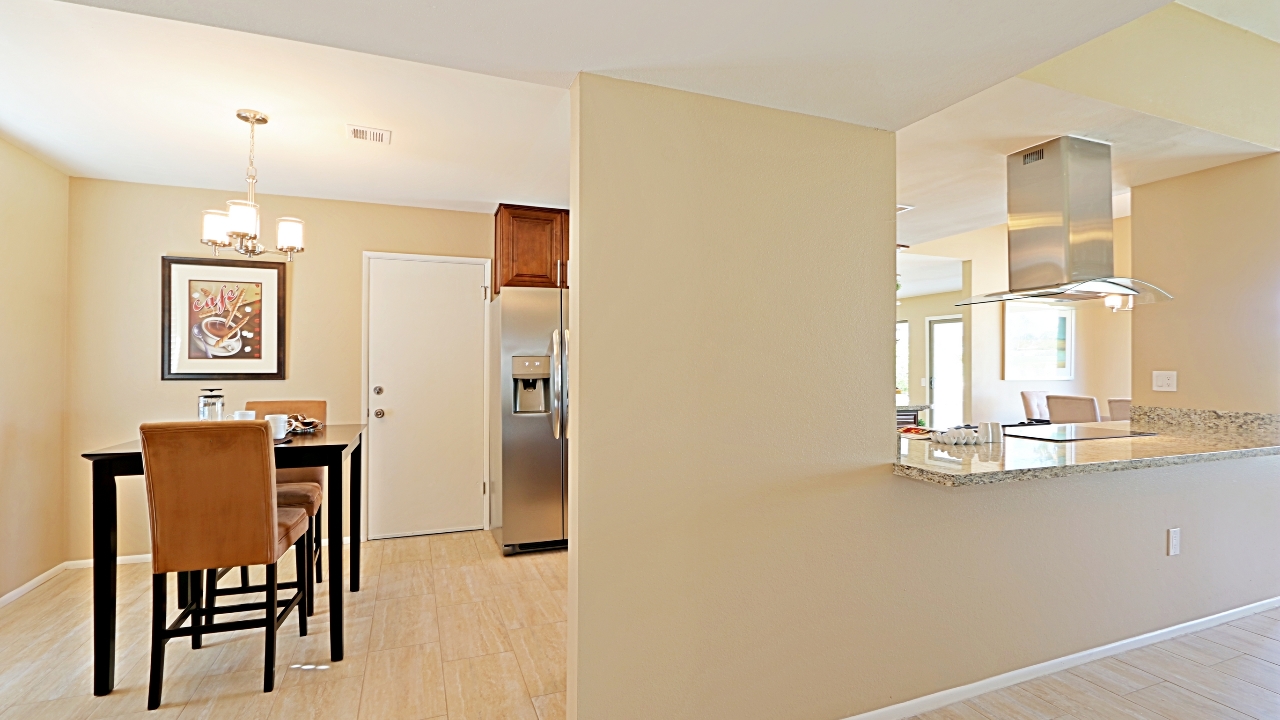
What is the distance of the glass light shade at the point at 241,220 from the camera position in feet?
8.78

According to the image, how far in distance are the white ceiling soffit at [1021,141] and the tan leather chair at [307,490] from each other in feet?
10.4

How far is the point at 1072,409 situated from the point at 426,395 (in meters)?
5.68

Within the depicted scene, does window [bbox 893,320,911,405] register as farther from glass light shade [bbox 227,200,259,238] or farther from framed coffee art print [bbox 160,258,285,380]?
glass light shade [bbox 227,200,259,238]

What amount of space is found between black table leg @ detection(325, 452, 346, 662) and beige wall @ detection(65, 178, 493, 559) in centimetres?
175

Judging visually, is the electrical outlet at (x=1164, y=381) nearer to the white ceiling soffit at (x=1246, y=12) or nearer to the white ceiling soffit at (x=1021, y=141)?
the white ceiling soffit at (x=1021, y=141)

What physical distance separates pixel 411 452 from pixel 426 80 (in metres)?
2.73

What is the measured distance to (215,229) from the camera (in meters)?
2.72

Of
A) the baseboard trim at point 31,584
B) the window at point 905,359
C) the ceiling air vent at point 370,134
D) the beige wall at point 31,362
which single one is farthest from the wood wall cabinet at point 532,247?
the window at point 905,359

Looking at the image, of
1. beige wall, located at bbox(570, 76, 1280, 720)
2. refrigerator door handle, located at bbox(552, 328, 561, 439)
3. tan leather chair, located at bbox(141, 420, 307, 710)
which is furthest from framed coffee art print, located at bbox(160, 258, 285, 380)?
beige wall, located at bbox(570, 76, 1280, 720)

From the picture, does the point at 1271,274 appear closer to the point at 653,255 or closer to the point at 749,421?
the point at 749,421

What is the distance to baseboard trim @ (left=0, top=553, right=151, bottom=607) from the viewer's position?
10.3 ft

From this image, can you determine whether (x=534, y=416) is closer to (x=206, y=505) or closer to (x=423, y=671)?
(x=423, y=671)

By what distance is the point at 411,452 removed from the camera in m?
4.33

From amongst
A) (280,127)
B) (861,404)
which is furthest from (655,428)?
(280,127)
